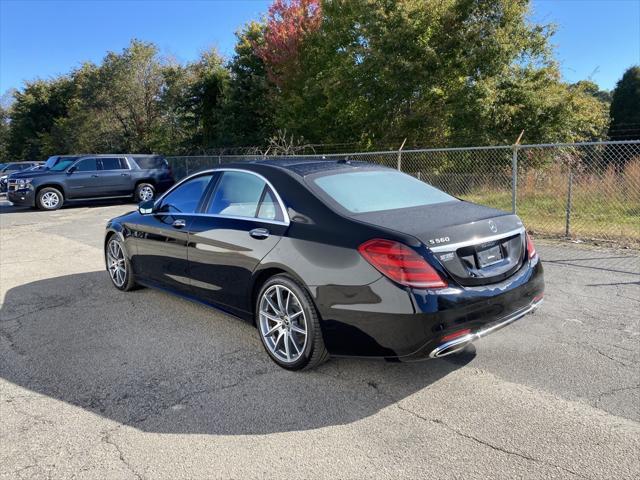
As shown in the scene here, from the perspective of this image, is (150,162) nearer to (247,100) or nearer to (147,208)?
(247,100)

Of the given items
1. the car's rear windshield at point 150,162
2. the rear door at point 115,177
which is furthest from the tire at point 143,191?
the car's rear windshield at point 150,162

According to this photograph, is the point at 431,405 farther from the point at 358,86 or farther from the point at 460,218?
the point at 358,86

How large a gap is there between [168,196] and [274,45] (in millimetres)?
19099

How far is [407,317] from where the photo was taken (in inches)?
117

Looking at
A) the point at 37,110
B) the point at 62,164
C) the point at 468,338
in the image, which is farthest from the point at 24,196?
the point at 37,110

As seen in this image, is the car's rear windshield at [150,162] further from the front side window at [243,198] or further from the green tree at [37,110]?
the green tree at [37,110]

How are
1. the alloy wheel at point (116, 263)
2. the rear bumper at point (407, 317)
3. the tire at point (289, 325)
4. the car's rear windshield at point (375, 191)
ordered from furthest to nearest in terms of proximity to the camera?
the alloy wheel at point (116, 263) → the car's rear windshield at point (375, 191) → the tire at point (289, 325) → the rear bumper at point (407, 317)

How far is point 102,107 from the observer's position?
108ft

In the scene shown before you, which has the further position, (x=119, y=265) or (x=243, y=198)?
(x=119, y=265)

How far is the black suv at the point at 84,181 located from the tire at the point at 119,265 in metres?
11.6

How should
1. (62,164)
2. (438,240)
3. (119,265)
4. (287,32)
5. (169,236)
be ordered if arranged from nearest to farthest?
(438,240), (169,236), (119,265), (62,164), (287,32)

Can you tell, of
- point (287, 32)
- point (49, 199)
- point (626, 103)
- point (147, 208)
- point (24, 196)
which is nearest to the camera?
point (147, 208)

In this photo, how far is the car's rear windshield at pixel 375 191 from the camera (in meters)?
3.71

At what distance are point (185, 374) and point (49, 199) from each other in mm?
14815
